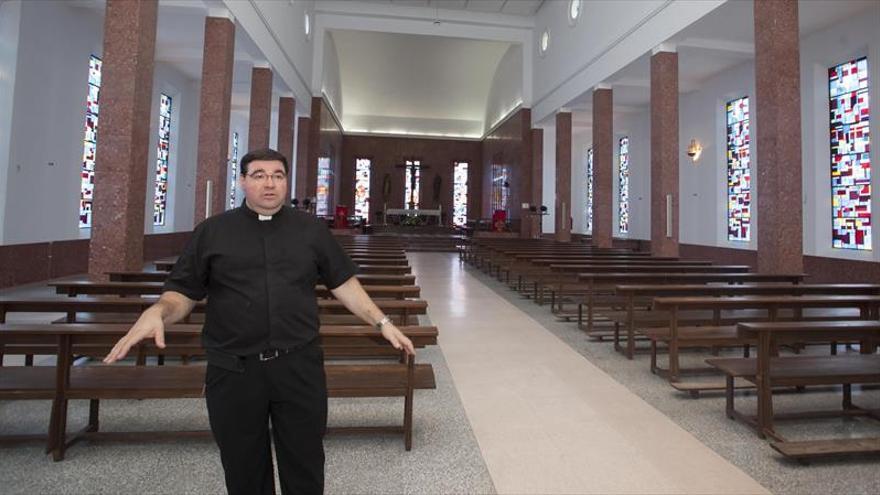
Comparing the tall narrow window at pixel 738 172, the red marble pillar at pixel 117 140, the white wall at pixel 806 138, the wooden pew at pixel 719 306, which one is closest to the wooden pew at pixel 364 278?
the red marble pillar at pixel 117 140

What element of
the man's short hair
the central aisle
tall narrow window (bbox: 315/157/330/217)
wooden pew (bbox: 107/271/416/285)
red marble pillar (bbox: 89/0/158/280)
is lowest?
the central aisle

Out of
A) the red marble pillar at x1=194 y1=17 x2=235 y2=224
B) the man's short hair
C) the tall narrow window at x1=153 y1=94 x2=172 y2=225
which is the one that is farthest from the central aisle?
the tall narrow window at x1=153 y1=94 x2=172 y2=225

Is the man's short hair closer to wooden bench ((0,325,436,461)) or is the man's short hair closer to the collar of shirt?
the collar of shirt

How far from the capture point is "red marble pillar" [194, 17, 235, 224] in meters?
7.79

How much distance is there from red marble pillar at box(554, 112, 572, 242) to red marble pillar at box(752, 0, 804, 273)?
8201mm

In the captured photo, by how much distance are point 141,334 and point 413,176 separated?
2232cm

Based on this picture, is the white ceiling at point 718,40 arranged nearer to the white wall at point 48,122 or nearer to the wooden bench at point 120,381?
the wooden bench at point 120,381

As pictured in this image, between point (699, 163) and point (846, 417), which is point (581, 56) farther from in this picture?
point (846, 417)

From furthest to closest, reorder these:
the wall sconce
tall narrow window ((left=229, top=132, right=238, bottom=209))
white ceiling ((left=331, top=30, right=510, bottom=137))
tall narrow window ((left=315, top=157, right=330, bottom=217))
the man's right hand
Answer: white ceiling ((left=331, top=30, right=510, bottom=137)) → tall narrow window ((left=315, top=157, right=330, bottom=217)) → tall narrow window ((left=229, top=132, right=238, bottom=209)) → the wall sconce → the man's right hand

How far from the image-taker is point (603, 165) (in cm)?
1201

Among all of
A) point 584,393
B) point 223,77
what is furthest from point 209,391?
point 223,77

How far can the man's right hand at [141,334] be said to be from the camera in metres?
1.30

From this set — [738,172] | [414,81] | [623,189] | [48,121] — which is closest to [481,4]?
[414,81]

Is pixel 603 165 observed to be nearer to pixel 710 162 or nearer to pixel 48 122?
pixel 710 162
